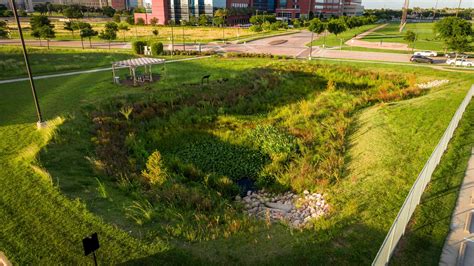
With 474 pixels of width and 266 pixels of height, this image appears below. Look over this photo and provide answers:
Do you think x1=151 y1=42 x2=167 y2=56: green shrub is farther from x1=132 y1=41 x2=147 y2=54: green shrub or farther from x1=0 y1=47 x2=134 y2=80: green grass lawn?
x1=0 y1=47 x2=134 y2=80: green grass lawn

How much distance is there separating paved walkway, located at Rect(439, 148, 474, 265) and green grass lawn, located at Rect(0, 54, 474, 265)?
1600 mm

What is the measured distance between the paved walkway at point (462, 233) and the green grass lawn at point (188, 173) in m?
1.60

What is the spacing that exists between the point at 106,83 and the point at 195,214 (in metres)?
18.8

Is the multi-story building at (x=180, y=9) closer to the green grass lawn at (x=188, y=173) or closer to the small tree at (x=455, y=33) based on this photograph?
the small tree at (x=455, y=33)

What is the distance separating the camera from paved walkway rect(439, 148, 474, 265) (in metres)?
7.88

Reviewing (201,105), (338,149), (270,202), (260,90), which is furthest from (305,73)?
(270,202)

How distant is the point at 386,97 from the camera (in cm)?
2409

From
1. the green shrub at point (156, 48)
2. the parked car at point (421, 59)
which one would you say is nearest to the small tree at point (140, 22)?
the green shrub at point (156, 48)

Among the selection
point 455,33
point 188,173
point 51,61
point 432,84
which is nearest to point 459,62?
point 455,33

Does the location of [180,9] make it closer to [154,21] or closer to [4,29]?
[154,21]

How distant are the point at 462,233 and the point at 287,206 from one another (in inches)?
224

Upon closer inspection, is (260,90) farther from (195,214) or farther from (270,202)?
(195,214)

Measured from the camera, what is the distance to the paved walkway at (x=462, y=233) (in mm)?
7883

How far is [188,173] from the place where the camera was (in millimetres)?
14781
